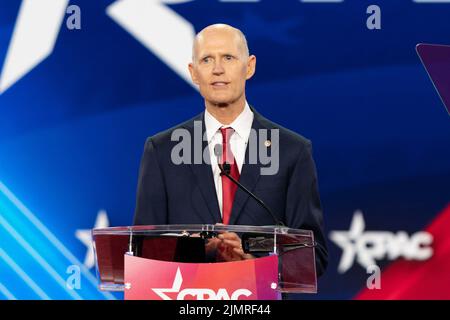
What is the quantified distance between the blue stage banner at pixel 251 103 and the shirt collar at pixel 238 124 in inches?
25.7

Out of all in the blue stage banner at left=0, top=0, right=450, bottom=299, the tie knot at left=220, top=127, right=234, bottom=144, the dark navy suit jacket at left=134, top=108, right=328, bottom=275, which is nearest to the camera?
the dark navy suit jacket at left=134, top=108, right=328, bottom=275

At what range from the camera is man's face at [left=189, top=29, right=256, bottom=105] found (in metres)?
4.42

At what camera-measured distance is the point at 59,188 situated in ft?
17.7

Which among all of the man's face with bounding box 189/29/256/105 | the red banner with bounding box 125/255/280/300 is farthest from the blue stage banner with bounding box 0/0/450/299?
the red banner with bounding box 125/255/280/300

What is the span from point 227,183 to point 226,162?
0.79 ft

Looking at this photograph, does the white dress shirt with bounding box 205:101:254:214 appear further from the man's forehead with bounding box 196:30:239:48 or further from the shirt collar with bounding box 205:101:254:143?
the man's forehead with bounding box 196:30:239:48

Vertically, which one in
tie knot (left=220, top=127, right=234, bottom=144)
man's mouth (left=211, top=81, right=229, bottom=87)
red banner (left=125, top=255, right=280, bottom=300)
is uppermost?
man's mouth (left=211, top=81, right=229, bottom=87)

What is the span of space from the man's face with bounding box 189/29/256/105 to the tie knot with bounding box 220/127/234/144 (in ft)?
0.41

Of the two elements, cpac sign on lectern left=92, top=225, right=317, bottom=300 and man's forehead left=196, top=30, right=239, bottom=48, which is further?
man's forehead left=196, top=30, right=239, bottom=48

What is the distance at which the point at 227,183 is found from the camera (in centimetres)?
442

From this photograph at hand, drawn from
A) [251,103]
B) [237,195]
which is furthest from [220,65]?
[251,103]

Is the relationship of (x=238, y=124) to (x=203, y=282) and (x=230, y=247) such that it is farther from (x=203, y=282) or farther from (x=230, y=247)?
(x=203, y=282)
